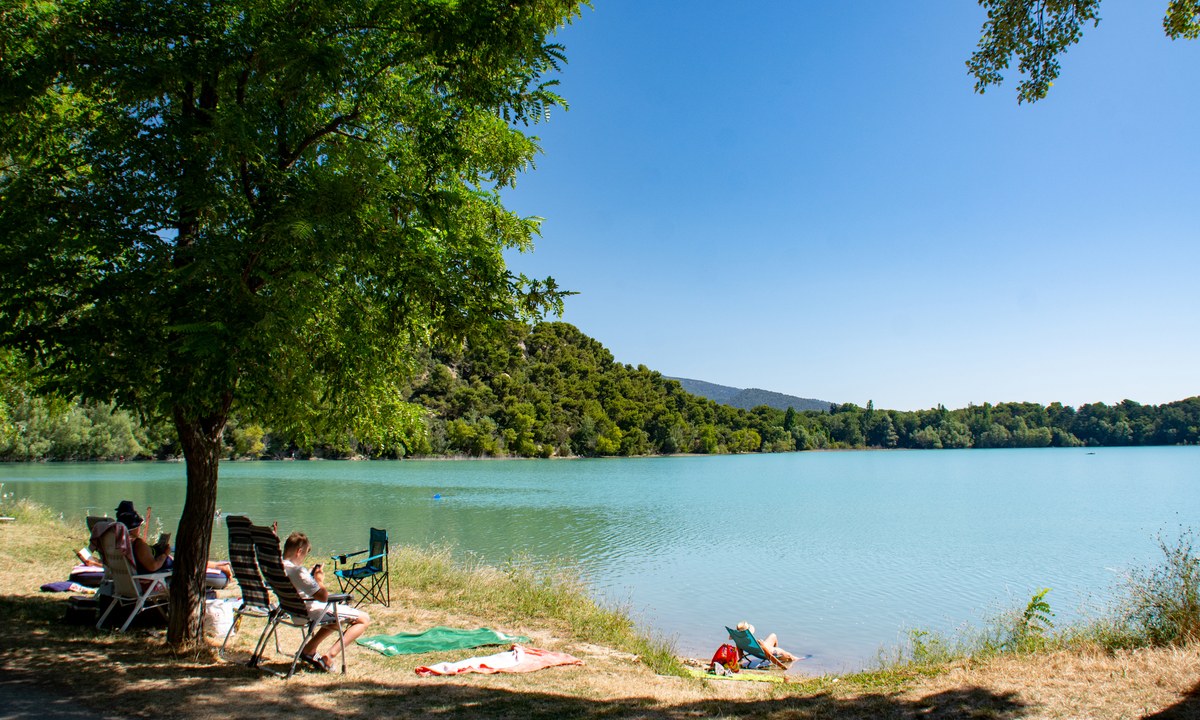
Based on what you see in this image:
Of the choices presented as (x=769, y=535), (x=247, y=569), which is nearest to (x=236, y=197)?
(x=247, y=569)

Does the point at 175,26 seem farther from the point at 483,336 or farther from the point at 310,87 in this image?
the point at 483,336

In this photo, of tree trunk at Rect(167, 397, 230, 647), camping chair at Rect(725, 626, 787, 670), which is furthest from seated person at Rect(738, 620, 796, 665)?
tree trunk at Rect(167, 397, 230, 647)

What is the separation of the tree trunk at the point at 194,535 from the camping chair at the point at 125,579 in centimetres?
49

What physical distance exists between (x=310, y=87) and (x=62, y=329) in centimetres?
242

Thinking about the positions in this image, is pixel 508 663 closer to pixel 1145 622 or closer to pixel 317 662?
pixel 317 662

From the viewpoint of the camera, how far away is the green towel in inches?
270

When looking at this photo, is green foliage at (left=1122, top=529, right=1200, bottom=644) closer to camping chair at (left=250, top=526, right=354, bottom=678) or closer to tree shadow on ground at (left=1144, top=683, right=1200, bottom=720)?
tree shadow on ground at (left=1144, top=683, right=1200, bottom=720)

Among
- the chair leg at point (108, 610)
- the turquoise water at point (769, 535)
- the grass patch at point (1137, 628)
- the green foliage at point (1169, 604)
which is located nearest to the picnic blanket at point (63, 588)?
the chair leg at point (108, 610)

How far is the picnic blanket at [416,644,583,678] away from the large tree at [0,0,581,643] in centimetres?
210

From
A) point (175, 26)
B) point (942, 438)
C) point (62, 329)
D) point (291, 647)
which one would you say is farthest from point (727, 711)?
point (942, 438)

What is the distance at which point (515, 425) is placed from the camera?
304 feet

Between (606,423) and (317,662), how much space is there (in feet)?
326

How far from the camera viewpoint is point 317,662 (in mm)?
5652

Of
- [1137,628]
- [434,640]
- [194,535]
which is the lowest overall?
[434,640]
